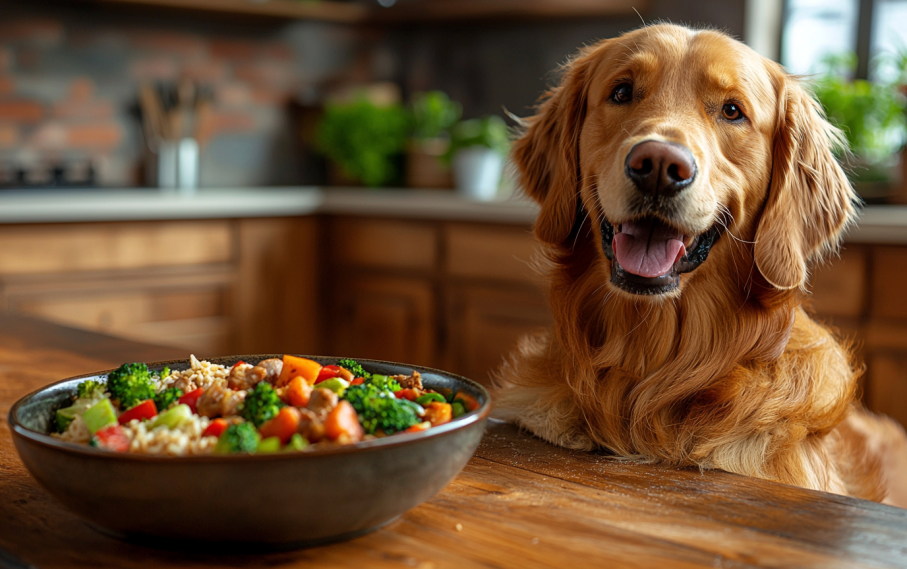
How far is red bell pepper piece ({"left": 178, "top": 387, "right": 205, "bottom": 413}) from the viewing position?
0.81 meters

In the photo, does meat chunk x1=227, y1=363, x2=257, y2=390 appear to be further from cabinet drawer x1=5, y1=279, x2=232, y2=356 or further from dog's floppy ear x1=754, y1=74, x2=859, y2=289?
cabinet drawer x1=5, y1=279, x2=232, y2=356

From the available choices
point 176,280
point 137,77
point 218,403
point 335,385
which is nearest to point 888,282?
point 335,385

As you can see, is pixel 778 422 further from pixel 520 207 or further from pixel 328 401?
pixel 520 207

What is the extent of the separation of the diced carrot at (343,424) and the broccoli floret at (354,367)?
0.66 feet

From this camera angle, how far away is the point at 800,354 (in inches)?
49.5

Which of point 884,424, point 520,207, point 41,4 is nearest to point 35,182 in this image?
point 41,4

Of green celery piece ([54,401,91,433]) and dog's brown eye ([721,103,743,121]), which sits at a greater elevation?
dog's brown eye ([721,103,743,121])

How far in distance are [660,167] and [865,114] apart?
87.8 inches

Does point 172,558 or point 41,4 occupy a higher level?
point 41,4

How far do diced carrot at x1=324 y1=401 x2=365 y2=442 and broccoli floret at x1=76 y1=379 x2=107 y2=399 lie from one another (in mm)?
275

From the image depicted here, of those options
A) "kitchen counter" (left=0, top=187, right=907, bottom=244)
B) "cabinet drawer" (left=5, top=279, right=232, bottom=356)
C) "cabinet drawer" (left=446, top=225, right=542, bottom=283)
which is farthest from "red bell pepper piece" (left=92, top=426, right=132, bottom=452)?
"cabinet drawer" (left=5, top=279, right=232, bottom=356)

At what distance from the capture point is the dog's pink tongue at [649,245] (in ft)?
4.24

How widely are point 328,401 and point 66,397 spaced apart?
296 mm

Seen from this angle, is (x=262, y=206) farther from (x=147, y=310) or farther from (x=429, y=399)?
(x=429, y=399)
